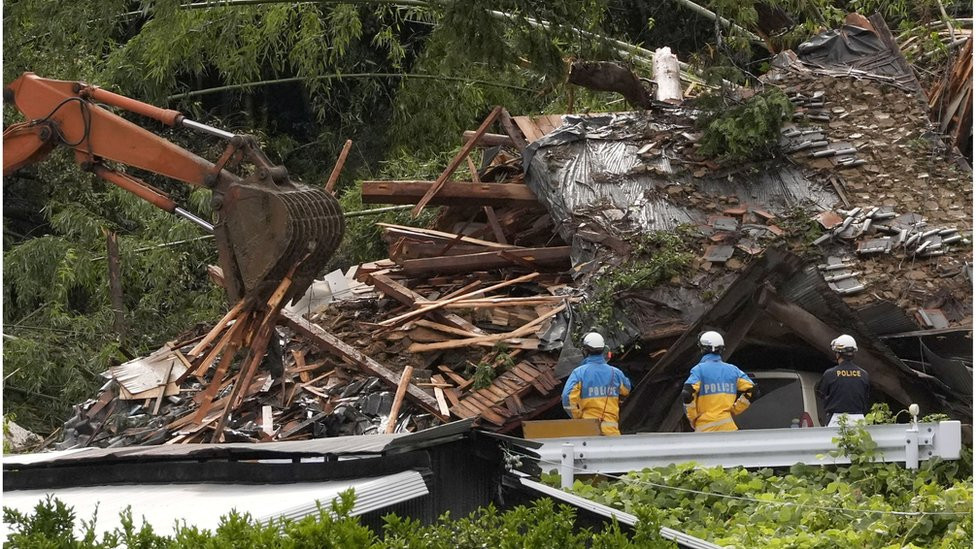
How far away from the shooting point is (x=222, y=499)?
21.8 feet

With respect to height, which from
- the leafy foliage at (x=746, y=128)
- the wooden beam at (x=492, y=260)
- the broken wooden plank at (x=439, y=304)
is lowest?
the broken wooden plank at (x=439, y=304)

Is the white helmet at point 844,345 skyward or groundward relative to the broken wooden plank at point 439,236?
groundward

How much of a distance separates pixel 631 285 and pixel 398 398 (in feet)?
7.32

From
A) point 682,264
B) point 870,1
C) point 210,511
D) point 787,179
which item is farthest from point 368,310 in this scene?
point 870,1

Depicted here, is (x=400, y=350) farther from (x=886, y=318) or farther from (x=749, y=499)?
(x=749, y=499)

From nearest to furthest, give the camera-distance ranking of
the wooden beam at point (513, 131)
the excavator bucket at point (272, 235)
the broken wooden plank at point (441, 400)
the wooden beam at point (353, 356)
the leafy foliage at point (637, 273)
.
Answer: the excavator bucket at point (272, 235), the leafy foliage at point (637, 273), the broken wooden plank at point (441, 400), the wooden beam at point (353, 356), the wooden beam at point (513, 131)

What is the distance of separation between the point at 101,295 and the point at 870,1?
1187 centimetres

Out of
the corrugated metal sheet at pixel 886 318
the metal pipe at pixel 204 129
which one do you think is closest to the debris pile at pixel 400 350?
the metal pipe at pixel 204 129

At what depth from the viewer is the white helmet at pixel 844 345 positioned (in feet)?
30.6

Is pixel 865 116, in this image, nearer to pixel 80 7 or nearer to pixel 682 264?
pixel 682 264

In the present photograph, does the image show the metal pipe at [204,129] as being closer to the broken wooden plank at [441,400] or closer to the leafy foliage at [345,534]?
the broken wooden plank at [441,400]

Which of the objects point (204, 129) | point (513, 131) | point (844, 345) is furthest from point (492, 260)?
point (844, 345)

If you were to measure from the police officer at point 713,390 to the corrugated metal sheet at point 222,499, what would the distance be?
10.3 ft

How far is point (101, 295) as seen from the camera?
1977cm
